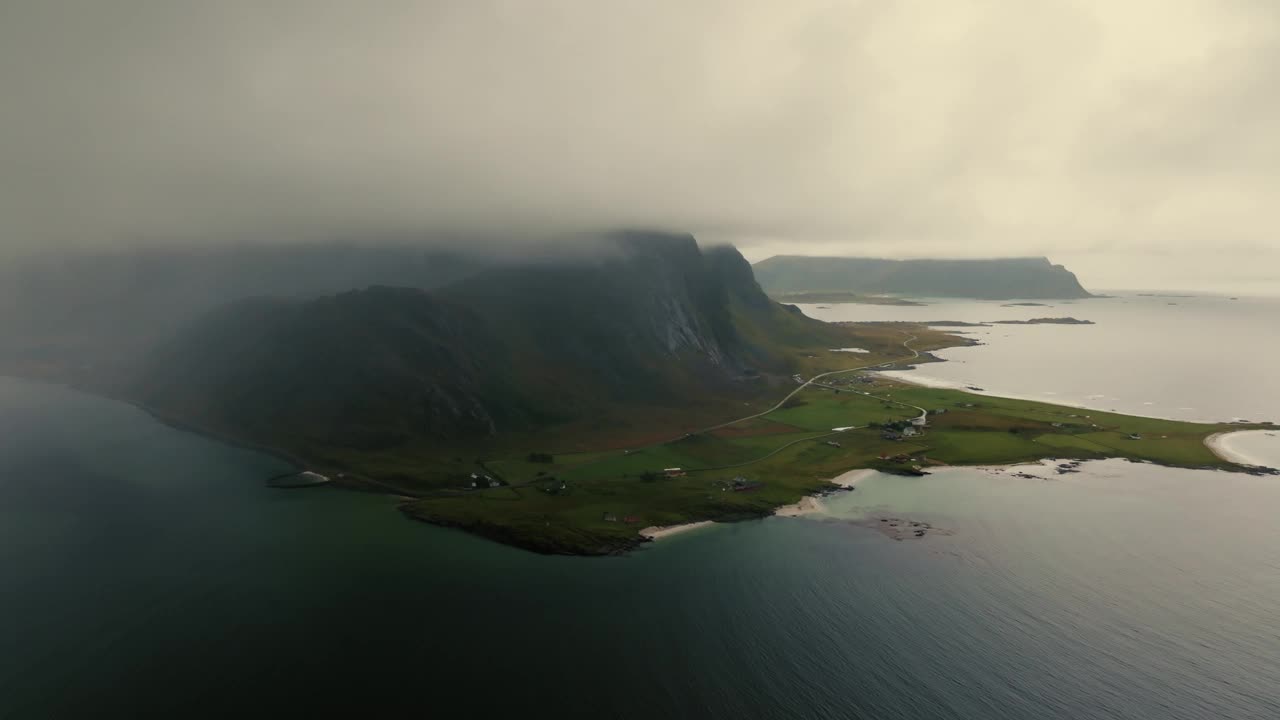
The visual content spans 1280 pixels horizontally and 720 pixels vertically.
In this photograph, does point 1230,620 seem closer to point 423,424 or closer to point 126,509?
point 423,424

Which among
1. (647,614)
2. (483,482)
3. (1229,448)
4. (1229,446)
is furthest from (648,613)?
(1229,446)

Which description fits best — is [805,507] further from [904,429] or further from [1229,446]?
[1229,446]

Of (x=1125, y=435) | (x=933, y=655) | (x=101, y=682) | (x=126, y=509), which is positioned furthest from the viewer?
(x=1125, y=435)

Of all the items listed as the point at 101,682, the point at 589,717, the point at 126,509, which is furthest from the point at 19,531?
the point at 589,717

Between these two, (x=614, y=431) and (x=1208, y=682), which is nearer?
(x=1208, y=682)

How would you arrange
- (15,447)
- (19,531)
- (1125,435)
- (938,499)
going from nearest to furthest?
(19,531)
(938,499)
(15,447)
(1125,435)

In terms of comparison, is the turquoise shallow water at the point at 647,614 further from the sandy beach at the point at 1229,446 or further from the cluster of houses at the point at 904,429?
the cluster of houses at the point at 904,429

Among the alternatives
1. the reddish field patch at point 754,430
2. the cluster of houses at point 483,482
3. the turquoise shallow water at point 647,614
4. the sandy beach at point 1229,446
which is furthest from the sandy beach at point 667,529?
the sandy beach at point 1229,446
